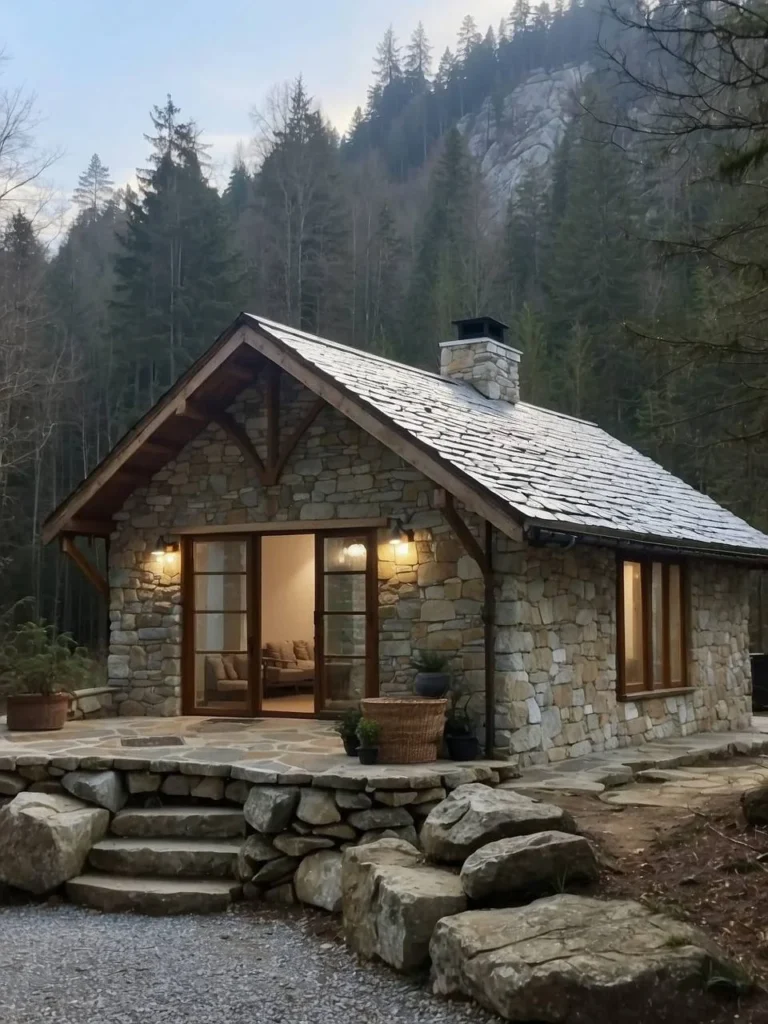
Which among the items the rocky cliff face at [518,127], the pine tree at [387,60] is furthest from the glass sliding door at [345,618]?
the pine tree at [387,60]

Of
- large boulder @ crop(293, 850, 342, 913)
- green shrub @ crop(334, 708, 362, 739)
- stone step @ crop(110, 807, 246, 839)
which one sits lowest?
large boulder @ crop(293, 850, 342, 913)

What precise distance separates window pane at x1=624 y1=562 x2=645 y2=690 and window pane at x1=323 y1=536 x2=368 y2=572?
273 centimetres

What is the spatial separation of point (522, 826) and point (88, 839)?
325cm

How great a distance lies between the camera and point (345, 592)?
31.6 ft

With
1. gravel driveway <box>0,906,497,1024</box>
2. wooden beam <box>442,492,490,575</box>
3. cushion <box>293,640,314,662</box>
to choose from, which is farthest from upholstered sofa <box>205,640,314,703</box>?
gravel driveway <box>0,906,497,1024</box>

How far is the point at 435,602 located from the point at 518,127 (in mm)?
48001

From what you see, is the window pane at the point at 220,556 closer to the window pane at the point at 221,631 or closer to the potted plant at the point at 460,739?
the window pane at the point at 221,631

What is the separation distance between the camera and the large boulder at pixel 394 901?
503cm

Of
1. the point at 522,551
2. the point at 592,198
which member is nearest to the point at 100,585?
the point at 522,551

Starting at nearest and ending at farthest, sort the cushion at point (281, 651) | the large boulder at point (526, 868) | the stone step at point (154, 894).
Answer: the large boulder at point (526, 868) < the stone step at point (154, 894) < the cushion at point (281, 651)

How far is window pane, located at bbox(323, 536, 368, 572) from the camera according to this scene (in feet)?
31.4

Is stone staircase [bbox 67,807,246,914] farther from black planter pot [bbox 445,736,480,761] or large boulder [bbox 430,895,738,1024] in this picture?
large boulder [bbox 430,895,738,1024]

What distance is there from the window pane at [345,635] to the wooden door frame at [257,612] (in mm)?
96

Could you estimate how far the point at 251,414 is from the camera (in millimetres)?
10422
